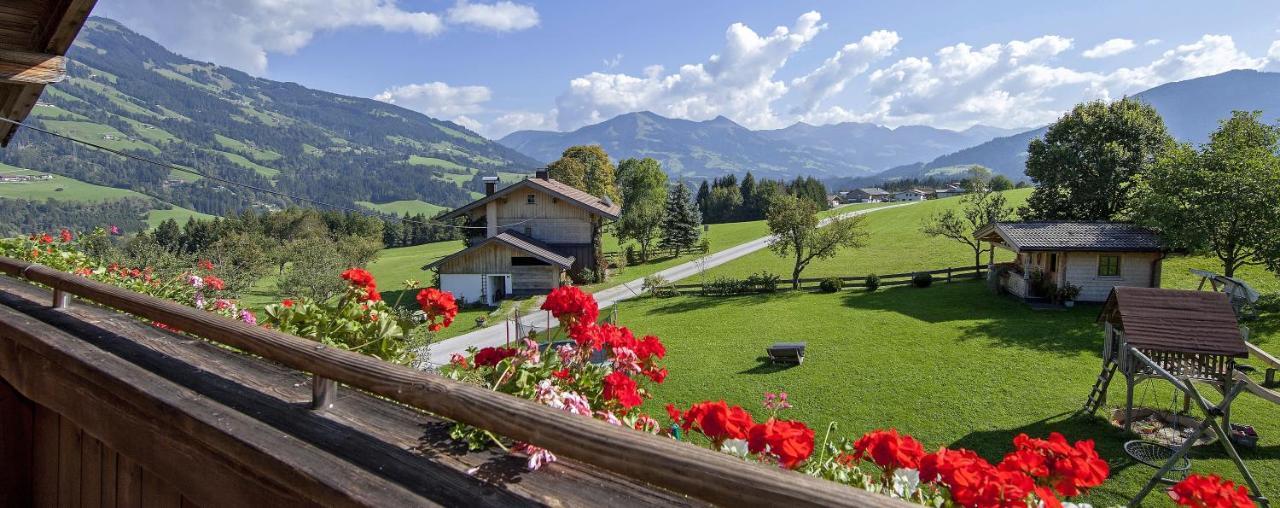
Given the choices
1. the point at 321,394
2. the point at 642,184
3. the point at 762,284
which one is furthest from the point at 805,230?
the point at 642,184

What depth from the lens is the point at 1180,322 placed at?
34.1 feet

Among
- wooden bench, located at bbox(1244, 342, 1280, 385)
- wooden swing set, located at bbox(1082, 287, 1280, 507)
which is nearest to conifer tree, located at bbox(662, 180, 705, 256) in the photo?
wooden bench, located at bbox(1244, 342, 1280, 385)

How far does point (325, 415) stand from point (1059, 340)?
812 inches

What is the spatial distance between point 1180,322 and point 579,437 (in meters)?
13.3

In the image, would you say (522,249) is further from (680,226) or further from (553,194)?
(680,226)

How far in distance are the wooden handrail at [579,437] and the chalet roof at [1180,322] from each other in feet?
41.6

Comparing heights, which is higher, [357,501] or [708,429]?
[357,501]

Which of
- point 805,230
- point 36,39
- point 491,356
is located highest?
point 36,39

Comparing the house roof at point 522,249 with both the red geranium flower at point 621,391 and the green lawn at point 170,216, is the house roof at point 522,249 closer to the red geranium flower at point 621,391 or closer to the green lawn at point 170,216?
the red geranium flower at point 621,391

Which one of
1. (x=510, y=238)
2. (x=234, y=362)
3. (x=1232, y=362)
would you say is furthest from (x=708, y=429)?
(x=510, y=238)

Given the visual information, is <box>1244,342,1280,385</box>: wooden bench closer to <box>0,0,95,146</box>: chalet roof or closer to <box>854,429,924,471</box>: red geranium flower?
<box>854,429,924,471</box>: red geranium flower

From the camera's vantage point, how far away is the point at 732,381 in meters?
15.3

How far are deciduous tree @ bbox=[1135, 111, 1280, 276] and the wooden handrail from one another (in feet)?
80.8

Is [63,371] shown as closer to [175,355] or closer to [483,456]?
[175,355]
